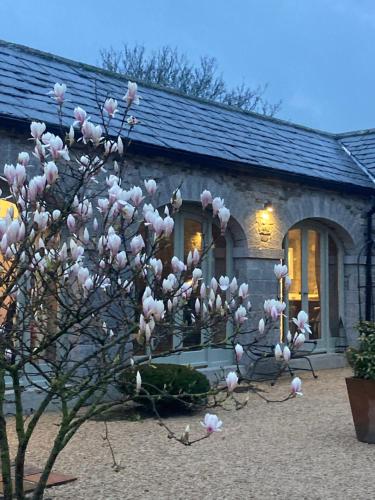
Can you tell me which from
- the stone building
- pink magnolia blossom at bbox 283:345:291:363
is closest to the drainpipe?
the stone building

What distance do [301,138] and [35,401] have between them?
808cm

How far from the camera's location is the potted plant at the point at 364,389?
5.38m

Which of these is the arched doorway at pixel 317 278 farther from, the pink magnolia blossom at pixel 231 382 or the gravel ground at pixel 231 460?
the pink magnolia blossom at pixel 231 382

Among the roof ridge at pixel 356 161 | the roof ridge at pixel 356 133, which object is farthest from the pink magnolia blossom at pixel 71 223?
the roof ridge at pixel 356 133

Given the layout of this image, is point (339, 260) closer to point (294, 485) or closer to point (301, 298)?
point (301, 298)

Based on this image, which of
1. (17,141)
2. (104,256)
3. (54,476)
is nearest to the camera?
(104,256)

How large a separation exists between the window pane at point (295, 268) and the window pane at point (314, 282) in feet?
0.83

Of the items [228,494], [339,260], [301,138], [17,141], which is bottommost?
[228,494]

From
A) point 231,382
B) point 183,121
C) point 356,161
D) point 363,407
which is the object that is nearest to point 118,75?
point 183,121

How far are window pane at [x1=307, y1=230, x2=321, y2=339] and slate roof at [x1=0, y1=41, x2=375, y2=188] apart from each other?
43.7 inches

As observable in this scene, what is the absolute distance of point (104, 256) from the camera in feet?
9.84

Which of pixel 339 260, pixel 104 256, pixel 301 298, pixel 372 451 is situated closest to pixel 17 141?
pixel 104 256

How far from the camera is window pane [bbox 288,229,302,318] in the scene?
10.5m

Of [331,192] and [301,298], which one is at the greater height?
[331,192]
